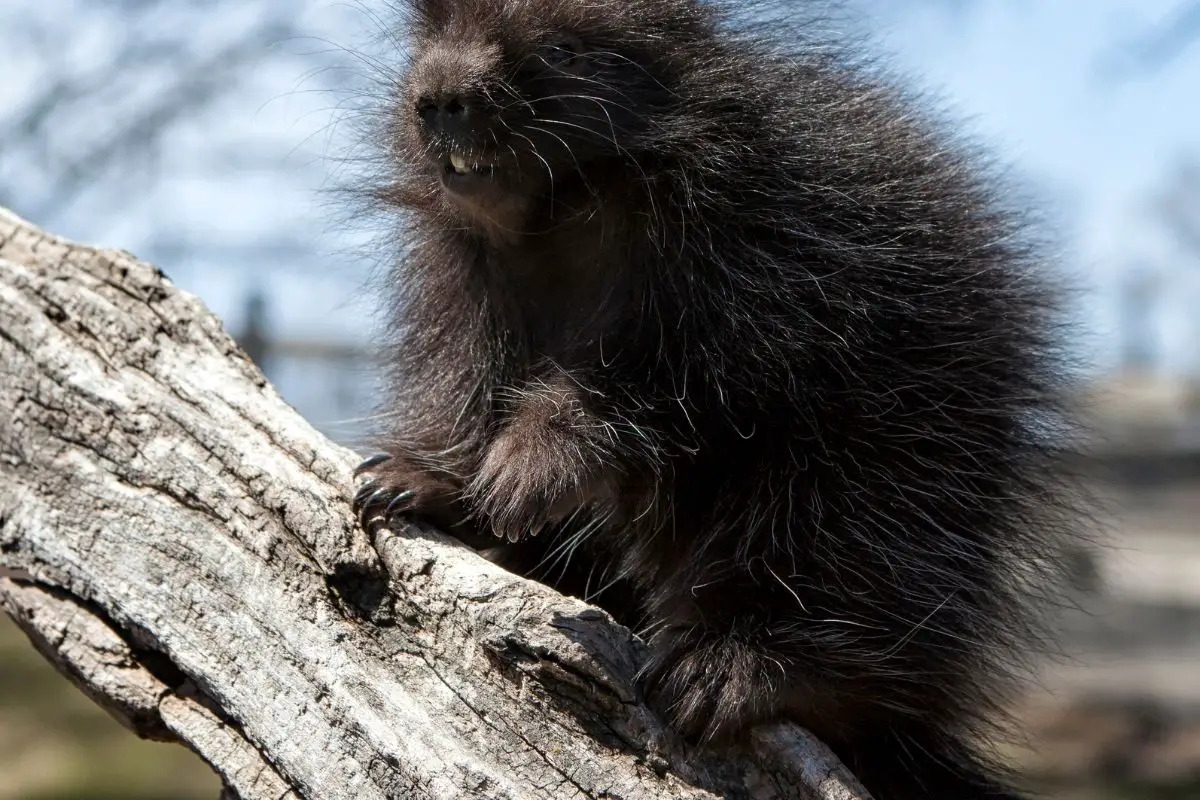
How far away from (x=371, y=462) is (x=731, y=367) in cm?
77

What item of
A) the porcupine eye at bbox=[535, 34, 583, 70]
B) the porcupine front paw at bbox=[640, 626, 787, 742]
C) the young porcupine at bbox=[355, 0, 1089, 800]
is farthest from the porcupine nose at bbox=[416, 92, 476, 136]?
the porcupine front paw at bbox=[640, 626, 787, 742]

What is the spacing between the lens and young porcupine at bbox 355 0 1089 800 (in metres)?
2.07

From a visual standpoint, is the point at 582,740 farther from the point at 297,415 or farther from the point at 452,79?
the point at 452,79

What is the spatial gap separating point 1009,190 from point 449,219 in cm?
139

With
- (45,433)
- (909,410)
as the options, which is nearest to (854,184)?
(909,410)

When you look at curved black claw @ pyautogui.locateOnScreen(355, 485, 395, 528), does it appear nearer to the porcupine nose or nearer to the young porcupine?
the young porcupine

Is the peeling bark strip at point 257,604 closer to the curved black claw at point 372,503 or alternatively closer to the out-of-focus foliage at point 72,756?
the curved black claw at point 372,503

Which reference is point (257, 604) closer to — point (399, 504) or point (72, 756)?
point (399, 504)

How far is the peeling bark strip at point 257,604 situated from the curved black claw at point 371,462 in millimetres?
37

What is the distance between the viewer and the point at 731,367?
6.98 feet

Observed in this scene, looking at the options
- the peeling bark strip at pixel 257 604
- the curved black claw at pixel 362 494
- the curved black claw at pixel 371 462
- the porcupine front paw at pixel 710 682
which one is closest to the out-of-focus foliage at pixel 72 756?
the peeling bark strip at pixel 257 604

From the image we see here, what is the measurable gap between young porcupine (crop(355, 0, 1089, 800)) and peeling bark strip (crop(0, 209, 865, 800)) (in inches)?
6.1

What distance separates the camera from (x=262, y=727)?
78.2 inches

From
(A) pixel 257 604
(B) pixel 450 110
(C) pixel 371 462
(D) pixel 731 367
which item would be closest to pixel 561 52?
(B) pixel 450 110
